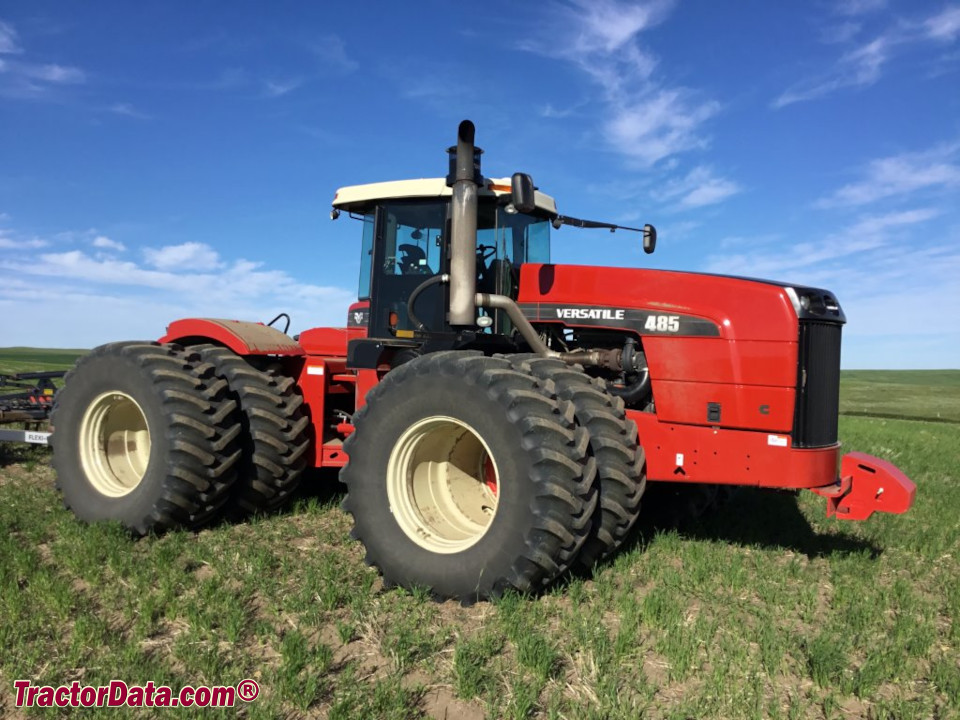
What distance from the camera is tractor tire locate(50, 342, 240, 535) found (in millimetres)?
5320

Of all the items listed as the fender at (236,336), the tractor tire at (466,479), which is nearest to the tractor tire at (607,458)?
the tractor tire at (466,479)

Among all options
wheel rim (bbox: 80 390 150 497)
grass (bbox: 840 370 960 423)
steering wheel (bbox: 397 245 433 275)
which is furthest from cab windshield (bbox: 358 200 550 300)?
grass (bbox: 840 370 960 423)

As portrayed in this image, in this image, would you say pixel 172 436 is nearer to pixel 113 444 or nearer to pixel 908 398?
pixel 113 444

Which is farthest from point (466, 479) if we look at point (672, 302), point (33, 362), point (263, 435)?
point (33, 362)

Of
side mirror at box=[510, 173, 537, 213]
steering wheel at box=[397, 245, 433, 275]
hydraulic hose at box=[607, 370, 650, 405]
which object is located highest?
side mirror at box=[510, 173, 537, 213]

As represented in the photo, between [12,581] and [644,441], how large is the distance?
3943 mm

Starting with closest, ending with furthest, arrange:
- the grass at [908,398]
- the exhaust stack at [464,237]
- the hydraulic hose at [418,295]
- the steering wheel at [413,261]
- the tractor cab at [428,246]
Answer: the exhaust stack at [464,237], the hydraulic hose at [418,295], the tractor cab at [428,246], the steering wheel at [413,261], the grass at [908,398]

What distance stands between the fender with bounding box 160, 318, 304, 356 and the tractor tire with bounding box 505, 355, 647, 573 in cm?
261

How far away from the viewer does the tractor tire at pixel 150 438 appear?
532 centimetres

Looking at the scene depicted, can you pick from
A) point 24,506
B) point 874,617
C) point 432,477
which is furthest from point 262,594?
point 874,617

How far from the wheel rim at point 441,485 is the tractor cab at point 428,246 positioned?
1.05 m

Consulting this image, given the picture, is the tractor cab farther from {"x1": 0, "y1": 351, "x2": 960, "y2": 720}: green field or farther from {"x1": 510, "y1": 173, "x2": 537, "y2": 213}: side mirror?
{"x1": 0, "y1": 351, "x2": 960, "y2": 720}: green field

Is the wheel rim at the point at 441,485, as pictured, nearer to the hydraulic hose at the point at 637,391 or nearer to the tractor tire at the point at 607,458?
the tractor tire at the point at 607,458

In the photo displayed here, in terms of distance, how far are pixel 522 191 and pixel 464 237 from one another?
53cm
